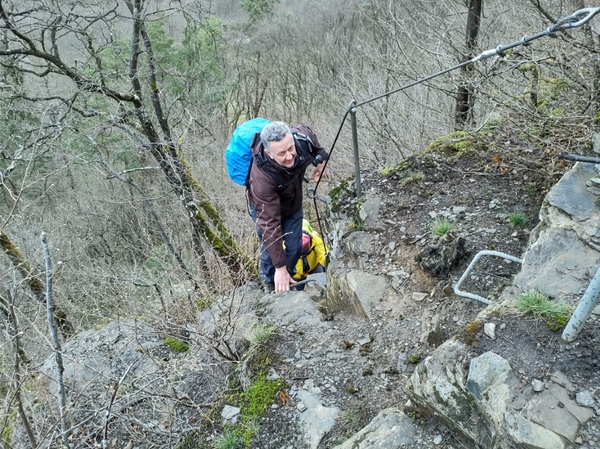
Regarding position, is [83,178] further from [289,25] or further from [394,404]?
[394,404]

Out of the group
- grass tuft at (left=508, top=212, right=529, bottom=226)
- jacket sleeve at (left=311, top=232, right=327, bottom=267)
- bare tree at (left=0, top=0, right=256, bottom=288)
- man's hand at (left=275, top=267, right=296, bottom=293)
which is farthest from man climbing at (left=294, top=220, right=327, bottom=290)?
grass tuft at (left=508, top=212, right=529, bottom=226)

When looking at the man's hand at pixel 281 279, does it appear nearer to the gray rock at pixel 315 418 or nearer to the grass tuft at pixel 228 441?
the gray rock at pixel 315 418

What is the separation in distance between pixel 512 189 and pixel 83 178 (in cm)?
1626

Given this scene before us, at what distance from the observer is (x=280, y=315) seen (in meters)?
4.20

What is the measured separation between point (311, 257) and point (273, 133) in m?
2.41

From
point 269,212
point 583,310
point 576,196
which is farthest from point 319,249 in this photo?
point 583,310

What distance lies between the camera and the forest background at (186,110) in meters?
4.30

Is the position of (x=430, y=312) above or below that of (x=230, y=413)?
above

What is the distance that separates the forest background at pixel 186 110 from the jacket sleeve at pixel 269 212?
2.28 ft

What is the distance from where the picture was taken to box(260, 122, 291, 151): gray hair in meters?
3.96

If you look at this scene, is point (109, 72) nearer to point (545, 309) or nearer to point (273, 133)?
point (273, 133)

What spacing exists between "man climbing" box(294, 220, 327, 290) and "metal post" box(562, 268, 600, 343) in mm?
3853

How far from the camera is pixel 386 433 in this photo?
248 centimetres

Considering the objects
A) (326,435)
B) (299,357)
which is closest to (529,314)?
(326,435)
